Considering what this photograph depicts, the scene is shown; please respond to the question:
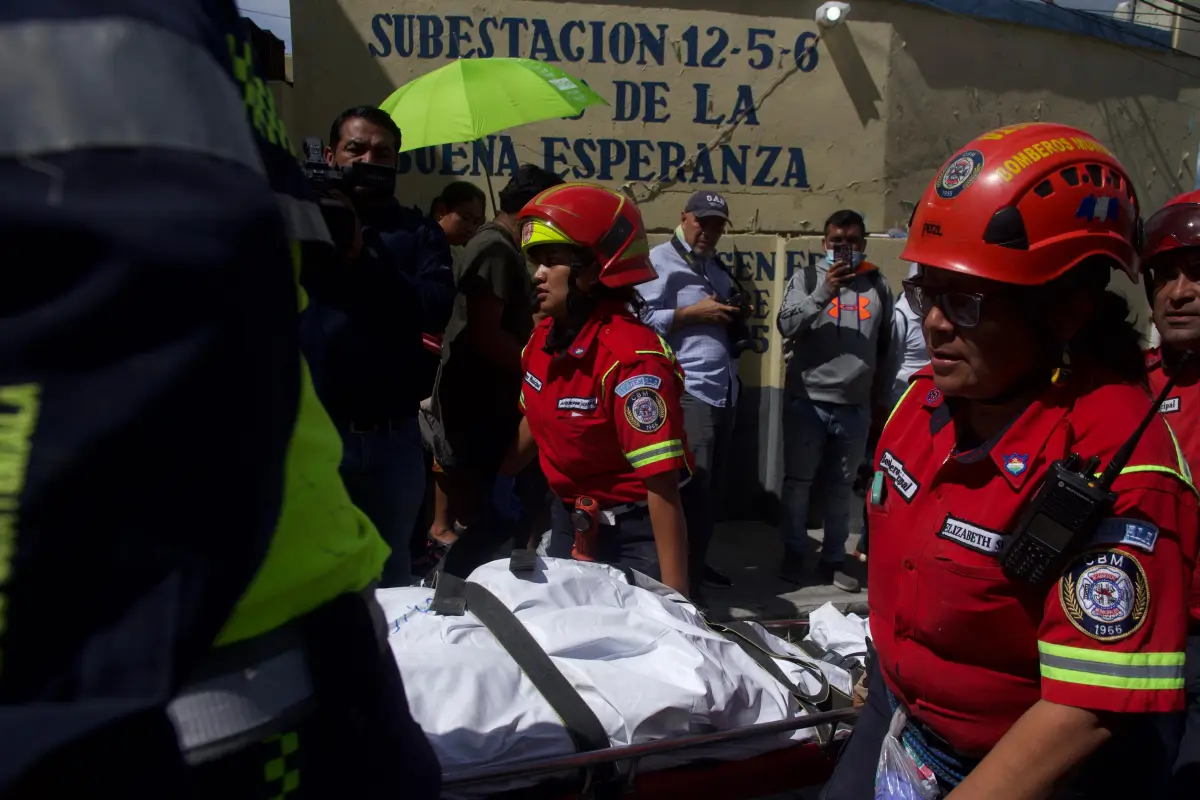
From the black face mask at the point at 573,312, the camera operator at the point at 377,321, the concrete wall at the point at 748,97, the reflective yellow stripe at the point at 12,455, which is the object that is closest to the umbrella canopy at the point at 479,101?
the concrete wall at the point at 748,97

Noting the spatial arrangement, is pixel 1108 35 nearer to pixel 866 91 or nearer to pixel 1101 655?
pixel 866 91

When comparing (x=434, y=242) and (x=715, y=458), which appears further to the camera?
(x=715, y=458)

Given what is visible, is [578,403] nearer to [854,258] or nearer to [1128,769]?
[1128,769]

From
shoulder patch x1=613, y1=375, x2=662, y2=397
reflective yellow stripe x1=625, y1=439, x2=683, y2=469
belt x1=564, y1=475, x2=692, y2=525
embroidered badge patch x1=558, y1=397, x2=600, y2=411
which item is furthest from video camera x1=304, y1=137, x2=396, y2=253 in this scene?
belt x1=564, y1=475, x2=692, y2=525

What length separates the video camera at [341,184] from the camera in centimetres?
270

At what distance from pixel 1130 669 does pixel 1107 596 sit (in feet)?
0.35

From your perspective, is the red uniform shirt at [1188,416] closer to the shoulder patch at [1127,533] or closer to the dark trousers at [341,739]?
the shoulder patch at [1127,533]

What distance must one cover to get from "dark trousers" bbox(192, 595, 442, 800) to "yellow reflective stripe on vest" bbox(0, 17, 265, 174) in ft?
1.42

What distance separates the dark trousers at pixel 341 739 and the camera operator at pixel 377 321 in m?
2.01

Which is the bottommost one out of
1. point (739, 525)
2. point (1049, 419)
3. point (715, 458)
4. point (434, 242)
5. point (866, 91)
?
point (739, 525)

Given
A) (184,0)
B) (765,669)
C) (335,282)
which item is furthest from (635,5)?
(184,0)

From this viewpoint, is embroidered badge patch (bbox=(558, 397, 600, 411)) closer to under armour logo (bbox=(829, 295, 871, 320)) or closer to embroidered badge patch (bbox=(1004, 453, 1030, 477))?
embroidered badge patch (bbox=(1004, 453, 1030, 477))

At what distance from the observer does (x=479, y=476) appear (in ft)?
16.3

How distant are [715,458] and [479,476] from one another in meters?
1.43
